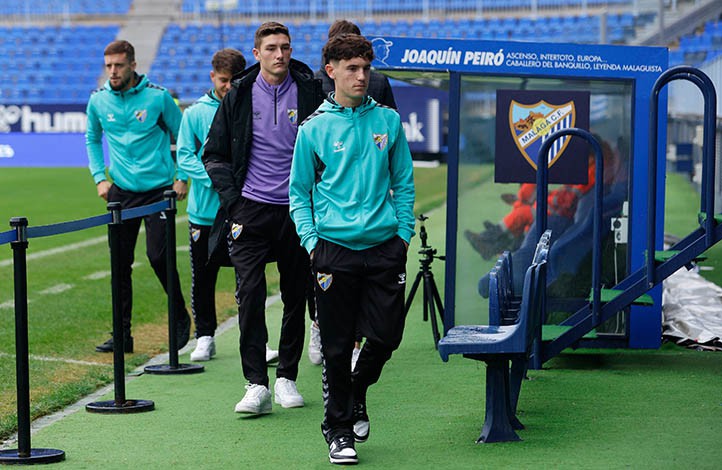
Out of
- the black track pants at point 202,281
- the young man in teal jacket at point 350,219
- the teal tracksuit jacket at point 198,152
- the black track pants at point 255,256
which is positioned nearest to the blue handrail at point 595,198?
the black track pants at point 255,256

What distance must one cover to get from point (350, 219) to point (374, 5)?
143 feet

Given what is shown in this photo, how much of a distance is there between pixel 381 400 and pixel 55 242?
1288 cm

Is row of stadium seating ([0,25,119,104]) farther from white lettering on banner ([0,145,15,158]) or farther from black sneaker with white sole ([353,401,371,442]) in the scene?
black sneaker with white sole ([353,401,371,442])

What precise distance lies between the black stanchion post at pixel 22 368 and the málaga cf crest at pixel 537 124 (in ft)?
12.5

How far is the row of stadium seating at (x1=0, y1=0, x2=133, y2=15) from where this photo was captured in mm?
51875

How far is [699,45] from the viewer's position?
31969 mm

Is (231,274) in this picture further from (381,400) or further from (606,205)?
(381,400)

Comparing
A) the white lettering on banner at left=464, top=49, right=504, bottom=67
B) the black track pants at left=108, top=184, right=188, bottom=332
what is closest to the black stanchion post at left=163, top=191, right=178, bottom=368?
the black track pants at left=108, top=184, right=188, bottom=332

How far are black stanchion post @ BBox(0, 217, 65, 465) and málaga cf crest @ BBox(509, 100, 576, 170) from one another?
382cm

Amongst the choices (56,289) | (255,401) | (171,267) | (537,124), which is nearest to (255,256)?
(255,401)

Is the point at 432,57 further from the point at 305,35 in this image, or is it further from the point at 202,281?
the point at 305,35

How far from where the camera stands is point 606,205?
830cm

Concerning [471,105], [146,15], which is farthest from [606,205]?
[146,15]

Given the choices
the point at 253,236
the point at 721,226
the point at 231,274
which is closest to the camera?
the point at 253,236
